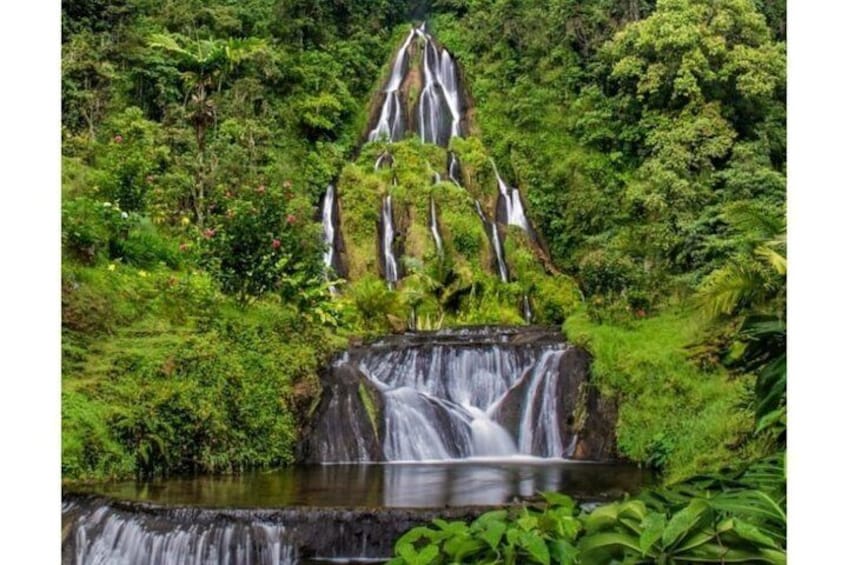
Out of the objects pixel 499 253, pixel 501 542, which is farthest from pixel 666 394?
pixel 499 253

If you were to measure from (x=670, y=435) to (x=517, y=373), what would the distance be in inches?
72.4

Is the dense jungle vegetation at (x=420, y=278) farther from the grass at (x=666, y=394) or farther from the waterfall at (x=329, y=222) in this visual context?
the waterfall at (x=329, y=222)

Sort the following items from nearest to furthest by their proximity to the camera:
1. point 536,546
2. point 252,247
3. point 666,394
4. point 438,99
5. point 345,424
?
point 536,546 < point 345,424 < point 666,394 < point 252,247 < point 438,99

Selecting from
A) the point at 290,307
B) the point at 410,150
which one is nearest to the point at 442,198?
the point at 410,150

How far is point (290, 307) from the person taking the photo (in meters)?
9.45

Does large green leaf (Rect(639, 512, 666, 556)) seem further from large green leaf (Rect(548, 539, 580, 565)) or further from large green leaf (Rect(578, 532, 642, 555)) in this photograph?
large green leaf (Rect(548, 539, 580, 565))

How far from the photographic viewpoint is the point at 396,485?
6.73 metres

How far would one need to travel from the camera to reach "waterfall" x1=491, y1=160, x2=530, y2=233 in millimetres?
17734

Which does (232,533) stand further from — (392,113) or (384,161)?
(392,113)

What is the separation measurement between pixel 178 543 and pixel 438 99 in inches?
641

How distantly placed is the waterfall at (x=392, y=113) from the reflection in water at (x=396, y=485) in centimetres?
1208

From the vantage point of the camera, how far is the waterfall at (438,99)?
19.2m

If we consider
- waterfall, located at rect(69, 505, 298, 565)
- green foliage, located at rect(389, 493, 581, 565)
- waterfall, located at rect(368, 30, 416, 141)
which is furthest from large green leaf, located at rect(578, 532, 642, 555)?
waterfall, located at rect(368, 30, 416, 141)

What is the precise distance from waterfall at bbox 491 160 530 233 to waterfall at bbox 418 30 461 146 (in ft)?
4.97
